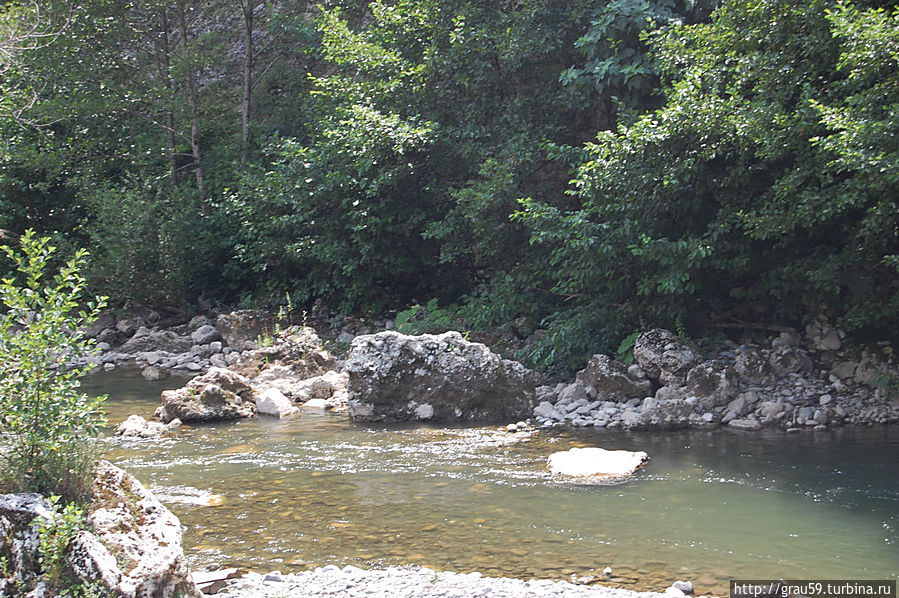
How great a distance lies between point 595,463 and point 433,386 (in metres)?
3.01

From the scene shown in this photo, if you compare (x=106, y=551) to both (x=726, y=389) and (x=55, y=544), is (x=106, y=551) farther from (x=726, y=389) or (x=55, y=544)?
(x=726, y=389)

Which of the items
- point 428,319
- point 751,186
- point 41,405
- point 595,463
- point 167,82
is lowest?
point 595,463

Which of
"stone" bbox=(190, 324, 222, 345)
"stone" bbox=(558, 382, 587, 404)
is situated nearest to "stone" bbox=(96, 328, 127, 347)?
"stone" bbox=(190, 324, 222, 345)

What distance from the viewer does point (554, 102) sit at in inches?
534

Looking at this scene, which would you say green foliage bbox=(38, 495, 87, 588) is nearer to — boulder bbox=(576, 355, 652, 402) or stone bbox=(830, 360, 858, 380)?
boulder bbox=(576, 355, 652, 402)

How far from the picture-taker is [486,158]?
13539mm

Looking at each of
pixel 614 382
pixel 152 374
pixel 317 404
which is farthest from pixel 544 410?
pixel 152 374

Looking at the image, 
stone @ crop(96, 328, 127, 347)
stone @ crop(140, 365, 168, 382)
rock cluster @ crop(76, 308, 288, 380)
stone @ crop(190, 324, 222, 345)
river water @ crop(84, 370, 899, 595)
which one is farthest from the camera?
stone @ crop(96, 328, 127, 347)

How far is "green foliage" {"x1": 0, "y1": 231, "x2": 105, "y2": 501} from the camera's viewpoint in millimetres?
4527

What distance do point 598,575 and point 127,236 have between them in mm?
14355

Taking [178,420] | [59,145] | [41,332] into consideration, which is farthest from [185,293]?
[41,332]

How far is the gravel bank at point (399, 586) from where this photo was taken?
473 cm

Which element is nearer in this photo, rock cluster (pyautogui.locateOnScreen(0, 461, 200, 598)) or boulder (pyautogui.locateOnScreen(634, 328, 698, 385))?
rock cluster (pyautogui.locateOnScreen(0, 461, 200, 598))

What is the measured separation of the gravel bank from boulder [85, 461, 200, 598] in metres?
0.52
